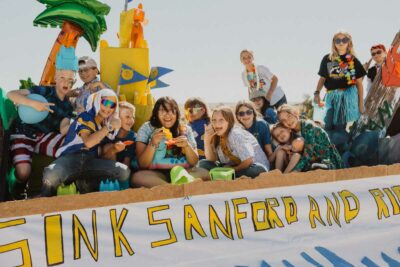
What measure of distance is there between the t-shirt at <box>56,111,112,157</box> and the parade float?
0.37m

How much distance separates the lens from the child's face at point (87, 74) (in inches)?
162

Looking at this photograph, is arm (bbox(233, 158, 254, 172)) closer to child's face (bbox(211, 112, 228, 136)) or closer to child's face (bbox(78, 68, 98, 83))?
child's face (bbox(211, 112, 228, 136))

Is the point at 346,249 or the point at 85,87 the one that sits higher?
the point at 85,87

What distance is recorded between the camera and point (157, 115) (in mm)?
3688

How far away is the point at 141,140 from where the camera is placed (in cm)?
366

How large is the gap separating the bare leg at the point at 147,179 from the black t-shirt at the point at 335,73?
8.49ft

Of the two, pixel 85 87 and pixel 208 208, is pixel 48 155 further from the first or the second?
pixel 208 208

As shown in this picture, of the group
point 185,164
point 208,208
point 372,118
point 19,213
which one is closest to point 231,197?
point 208,208

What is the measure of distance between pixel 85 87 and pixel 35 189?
3.01ft

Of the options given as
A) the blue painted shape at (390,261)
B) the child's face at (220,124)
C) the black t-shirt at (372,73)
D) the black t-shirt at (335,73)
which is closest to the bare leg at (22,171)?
the child's face at (220,124)

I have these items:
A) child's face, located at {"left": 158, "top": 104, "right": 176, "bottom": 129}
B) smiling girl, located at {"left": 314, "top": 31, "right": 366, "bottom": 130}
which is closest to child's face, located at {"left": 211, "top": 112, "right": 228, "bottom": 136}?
child's face, located at {"left": 158, "top": 104, "right": 176, "bottom": 129}

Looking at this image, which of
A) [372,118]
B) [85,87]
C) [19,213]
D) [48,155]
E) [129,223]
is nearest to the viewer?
[19,213]

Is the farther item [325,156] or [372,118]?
[372,118]

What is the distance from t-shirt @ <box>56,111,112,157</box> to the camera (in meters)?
3.24
